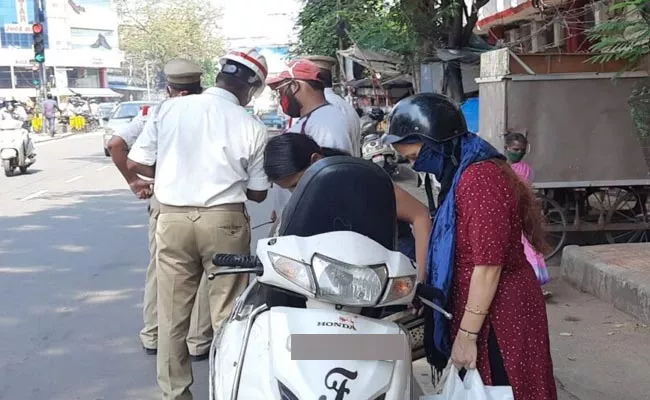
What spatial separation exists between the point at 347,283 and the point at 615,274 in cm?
453

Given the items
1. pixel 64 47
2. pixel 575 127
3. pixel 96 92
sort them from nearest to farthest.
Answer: pixel 575 127 < pixel 64 47 < pixel 96 92

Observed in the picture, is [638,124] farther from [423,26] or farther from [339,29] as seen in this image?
[339,29]

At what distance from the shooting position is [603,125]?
7.76 metres

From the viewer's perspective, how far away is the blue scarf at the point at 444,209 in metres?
2.74

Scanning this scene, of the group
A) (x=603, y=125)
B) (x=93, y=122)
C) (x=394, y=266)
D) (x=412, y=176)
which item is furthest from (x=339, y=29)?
(x=93, y=122)

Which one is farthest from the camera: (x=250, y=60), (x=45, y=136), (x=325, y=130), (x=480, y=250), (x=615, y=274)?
(x=45, y=136)

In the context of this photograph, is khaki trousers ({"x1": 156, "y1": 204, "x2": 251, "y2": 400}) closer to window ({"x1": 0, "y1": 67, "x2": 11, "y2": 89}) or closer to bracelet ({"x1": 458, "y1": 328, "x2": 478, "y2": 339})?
Answer: bracelet ({"x1": 458, "y1": 328, "x2": 478, "y2": 339})

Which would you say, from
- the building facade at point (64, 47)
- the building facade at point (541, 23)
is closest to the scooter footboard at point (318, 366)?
the building facade at point (541, 23)

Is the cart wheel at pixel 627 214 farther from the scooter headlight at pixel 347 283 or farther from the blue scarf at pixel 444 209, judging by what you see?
the scooter headlight at pixel 347 283

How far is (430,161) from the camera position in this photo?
9.27 feet

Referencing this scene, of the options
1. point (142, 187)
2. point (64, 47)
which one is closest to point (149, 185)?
point (142, 187)

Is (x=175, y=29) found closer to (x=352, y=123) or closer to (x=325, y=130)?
(x=352, y=123)

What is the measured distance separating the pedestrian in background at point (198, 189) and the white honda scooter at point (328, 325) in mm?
1286

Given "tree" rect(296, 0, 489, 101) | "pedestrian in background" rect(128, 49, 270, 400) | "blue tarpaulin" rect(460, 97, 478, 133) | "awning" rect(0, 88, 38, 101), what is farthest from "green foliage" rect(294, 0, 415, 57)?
"awning" rect(0, 88, 38, 101)
